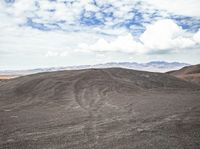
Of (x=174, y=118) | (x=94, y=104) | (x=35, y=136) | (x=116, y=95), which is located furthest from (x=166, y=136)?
(x=116, y=95)

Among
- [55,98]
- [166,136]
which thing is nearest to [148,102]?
[55,98]

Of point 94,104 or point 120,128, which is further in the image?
point 94,104

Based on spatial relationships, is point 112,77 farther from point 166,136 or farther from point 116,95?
point 166,136

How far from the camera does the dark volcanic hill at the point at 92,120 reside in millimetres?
8742

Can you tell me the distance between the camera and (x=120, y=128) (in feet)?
34.3

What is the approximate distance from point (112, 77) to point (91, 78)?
2164mm

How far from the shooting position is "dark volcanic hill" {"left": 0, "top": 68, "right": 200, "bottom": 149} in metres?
8.74

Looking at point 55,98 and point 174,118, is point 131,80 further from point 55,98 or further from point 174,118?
point 174,118

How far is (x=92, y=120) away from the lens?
12.0 m

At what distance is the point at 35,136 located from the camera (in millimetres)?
9719

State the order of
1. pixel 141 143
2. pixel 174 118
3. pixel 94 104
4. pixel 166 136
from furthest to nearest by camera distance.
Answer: pixel 94 104
pixel 174 118
pixel 166 136
pixel 141 143

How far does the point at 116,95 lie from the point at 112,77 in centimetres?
723

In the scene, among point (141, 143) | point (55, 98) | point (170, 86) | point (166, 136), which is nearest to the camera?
point (141, 143)

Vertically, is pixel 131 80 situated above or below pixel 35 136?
above
